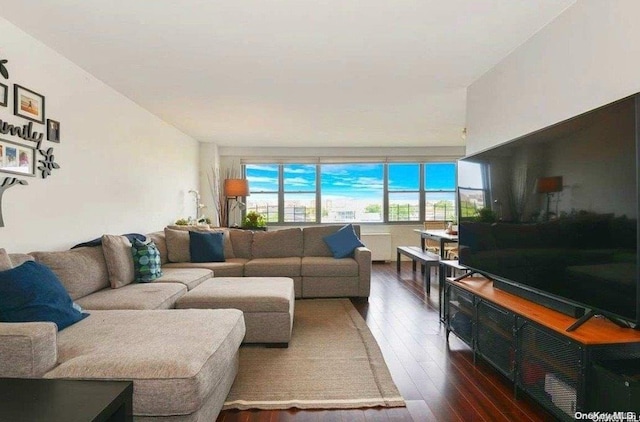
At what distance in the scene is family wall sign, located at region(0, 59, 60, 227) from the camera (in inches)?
95.8

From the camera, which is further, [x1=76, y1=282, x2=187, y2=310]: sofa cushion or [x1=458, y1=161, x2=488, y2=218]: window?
[x1=458, y1=161, x2=488, y2=218]: window

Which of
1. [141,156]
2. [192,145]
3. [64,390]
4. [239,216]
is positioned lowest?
[64,390]

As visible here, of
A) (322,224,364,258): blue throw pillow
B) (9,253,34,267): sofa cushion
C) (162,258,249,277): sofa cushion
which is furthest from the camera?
(322,224,364,258): blue throw pillow

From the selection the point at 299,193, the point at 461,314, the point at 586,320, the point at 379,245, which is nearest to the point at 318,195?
the point at 299,193

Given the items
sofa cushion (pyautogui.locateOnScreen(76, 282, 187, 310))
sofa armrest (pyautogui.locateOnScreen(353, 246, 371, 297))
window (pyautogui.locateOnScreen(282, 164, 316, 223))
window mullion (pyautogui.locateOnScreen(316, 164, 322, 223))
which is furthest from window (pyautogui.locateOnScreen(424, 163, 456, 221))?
sofa cushion (pyautogui.locateOnScreen(76, 282, 187, 310))

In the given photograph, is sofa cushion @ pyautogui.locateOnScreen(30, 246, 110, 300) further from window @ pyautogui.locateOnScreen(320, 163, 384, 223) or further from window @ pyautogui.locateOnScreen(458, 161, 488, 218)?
window @ pyautogui.locateOnScreen(320, 163, 384, 223)

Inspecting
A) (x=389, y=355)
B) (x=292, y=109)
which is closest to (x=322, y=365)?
(x=389, y=355)

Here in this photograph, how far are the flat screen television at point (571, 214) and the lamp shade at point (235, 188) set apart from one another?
4707mm

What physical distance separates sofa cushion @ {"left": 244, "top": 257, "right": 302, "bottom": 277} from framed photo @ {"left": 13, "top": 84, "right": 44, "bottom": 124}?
252 cm

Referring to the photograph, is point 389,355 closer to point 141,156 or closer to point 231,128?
point 141,156

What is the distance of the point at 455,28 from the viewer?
2.50m

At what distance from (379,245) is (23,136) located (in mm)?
5898

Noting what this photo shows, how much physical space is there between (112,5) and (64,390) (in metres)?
2.15

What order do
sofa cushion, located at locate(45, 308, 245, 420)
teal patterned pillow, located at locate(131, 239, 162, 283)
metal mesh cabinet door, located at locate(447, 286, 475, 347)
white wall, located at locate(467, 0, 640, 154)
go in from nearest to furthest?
sofa cushion, located at locate(45, 308, 245, 420) < white wall, located at locate(467, 0, 640, 154) < metal mesh cabinet door, located at locate(447, 286, 475, 347) < teal patterned pillow, located at locate(131, 239, 162, 283)
